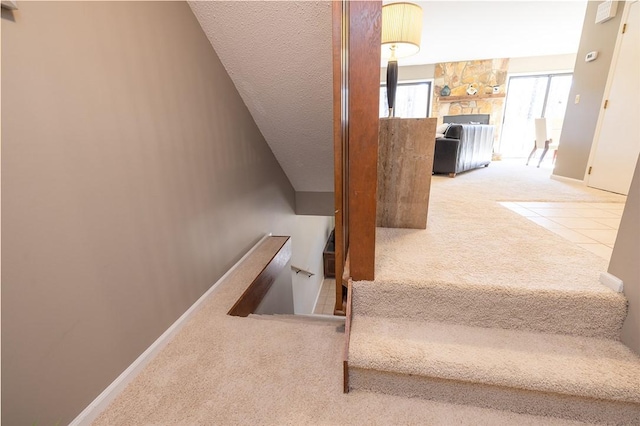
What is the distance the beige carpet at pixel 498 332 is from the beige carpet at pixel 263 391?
0.21ft

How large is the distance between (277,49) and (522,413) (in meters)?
2.12

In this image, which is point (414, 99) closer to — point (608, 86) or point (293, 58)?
point (608, 86)

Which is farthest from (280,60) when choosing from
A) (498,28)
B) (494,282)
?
(498,28)

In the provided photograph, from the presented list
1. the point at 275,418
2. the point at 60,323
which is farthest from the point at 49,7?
the point at 275,418

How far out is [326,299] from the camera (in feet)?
16.4

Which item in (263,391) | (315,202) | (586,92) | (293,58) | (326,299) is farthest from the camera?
(326,299)

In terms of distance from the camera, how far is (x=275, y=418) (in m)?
0.96

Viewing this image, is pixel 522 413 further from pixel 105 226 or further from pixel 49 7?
pixel 49 7

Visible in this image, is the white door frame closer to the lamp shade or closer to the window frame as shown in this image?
the lamp shade

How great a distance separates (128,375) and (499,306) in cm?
156

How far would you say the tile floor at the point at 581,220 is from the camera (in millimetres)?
1591

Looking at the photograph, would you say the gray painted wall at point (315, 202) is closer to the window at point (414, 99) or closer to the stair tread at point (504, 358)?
the stair tread at point (504, 358)

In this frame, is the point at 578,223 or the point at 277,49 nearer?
the point at 277,49

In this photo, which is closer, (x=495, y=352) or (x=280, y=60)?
(x=495, y=352)
